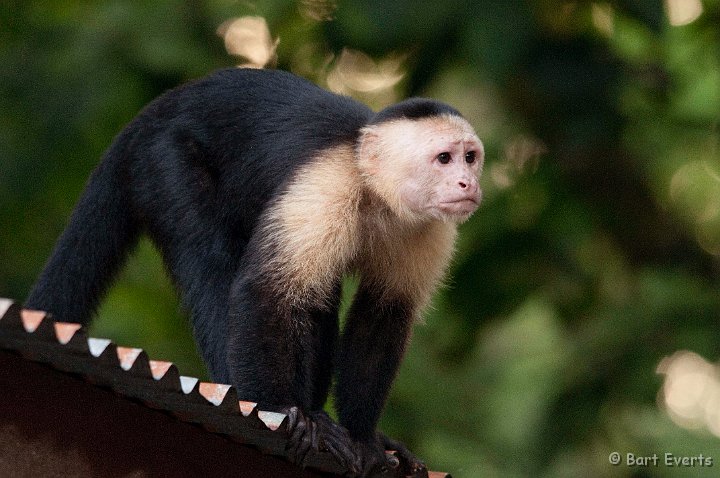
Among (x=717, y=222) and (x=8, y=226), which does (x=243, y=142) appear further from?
(x=717, y=222)

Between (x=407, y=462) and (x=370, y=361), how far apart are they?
437 mm

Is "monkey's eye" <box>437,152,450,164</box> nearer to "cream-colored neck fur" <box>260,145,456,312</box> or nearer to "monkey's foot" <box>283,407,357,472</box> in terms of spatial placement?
"cream-colored neck fur" <box>260,145,456,312</box>

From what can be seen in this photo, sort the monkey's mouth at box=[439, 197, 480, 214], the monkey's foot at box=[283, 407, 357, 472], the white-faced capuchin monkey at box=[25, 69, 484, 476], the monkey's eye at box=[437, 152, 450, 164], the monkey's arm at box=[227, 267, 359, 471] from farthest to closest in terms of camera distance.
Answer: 1. the monkey's eye at box=[437, 152, 450, 164]
2. the monkey's mouth at box=[439, 197, 480, 214]
3. the white-faced capuchin monkey at box=[25, 69, 484, 476]
4. the monkey's arm at box=[227, 267, 359, 471]
5. the monkey's foot at box=[283, 407, 357, 472]

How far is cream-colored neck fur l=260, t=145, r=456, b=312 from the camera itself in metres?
4.45

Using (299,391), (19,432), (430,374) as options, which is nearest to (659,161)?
(430,374)

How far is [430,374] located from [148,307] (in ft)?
7.98

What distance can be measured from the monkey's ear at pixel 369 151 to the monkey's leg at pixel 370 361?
52 cm

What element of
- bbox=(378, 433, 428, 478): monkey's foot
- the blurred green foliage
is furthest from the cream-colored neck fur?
the blurred green foliage

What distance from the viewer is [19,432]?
9.70ft

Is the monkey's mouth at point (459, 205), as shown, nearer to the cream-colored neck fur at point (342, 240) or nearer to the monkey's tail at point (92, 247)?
the cream-colored neck fur at point (342, 240)

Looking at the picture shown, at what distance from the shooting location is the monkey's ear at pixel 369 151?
4.78m

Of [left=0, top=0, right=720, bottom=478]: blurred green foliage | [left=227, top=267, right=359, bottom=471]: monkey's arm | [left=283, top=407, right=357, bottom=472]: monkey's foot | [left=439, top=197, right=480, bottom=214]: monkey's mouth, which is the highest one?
[left=0, top=0, right=720, bottom=478]: blurred green foliage

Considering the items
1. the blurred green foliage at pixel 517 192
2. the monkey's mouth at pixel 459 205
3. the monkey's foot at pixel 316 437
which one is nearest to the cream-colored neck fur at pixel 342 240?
the monkey's mouth at pixel 459 205

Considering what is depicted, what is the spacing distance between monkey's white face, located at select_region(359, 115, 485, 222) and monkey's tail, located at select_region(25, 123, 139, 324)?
109 centimetres
